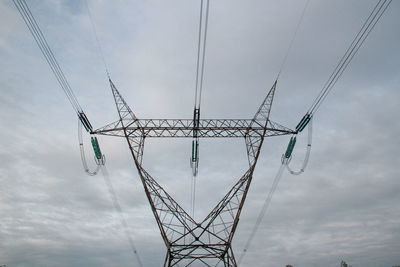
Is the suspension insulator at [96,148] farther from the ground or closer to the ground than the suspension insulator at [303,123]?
closer to the ground

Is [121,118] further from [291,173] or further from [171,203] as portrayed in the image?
[291,173]

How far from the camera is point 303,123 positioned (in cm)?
2697

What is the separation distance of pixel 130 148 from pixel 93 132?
354 cm

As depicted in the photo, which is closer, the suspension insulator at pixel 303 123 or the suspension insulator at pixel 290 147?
the suspension insulator at pixel 303 123

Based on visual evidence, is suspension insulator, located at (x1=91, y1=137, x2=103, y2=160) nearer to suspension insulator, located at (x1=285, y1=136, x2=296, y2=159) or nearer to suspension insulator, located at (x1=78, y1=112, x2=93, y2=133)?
suspension insulator, located at (x1=78, y1=112, x2=93, y2=133)

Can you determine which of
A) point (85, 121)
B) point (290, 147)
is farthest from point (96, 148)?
point (290, 147)

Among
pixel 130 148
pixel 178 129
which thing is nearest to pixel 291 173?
pixel 178 129

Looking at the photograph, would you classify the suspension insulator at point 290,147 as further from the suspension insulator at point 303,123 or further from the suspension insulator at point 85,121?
the suspension insulator at point 85,121

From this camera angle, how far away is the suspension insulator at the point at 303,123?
26.0m

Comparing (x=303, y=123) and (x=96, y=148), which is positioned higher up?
(x=303, y=123)

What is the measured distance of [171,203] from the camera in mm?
28141

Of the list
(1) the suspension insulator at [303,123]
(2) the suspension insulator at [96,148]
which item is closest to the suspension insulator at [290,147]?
(1) the suspension insulator at [303,123]

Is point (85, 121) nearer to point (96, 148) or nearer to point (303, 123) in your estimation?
point (96, 148)

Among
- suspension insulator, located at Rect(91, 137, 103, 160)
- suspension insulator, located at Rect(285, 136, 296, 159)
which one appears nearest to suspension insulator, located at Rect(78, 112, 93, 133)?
suspension insulator, located at Rect(91, 137, 103, 160)
